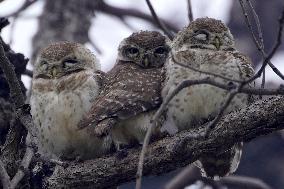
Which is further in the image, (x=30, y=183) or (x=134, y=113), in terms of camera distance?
(x=30, y=183)

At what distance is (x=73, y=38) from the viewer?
7848mm

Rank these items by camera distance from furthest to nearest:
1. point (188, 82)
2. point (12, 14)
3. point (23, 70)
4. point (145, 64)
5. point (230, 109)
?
1. point (12, 14)
2. point (23, 70)
3. point (145, 64)
4. point (230, 109)
5. point (188, 82)

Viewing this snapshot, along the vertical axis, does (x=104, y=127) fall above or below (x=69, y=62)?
below

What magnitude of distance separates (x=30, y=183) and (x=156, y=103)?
3.67 ft

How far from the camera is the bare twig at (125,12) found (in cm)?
809

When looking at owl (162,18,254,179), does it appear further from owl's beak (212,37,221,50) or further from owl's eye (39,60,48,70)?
owl's eye (39,60,48,70)

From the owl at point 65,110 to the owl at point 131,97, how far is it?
0.14 meters

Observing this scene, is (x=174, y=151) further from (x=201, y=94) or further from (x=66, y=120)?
(x=66, y=120)

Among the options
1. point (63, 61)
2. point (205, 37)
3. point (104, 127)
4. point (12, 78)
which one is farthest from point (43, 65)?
point (205, 37)

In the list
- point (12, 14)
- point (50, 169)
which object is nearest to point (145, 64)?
point (50, 169)

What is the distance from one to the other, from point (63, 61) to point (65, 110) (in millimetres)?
660

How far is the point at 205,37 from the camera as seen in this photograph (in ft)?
18.0

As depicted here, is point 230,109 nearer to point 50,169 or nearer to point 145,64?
point 145,64

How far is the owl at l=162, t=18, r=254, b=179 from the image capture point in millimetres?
5023
